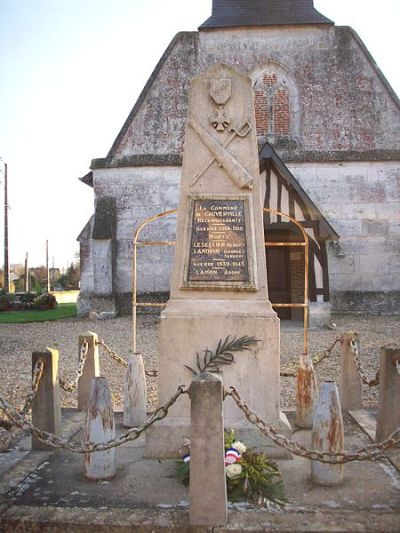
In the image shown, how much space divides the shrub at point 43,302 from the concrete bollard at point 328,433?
1954cm

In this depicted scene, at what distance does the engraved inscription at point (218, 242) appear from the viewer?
4262 mm

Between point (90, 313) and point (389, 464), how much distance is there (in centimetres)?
1179

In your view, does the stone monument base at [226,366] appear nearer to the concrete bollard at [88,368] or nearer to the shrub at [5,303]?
the concrete bollard at [88,368]

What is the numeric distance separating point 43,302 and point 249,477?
19.6 metres

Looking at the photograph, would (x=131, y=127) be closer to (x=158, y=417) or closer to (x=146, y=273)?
(x=146, y=273)

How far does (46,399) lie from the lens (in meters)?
4.21

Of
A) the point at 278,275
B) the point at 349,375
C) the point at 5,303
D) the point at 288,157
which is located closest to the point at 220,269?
the point at 349,375

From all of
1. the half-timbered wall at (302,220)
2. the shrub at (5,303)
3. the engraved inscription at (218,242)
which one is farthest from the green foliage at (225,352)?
the shrub at (5,303)

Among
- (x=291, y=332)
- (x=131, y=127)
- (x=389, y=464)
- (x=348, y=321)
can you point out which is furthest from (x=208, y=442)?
(x=131, y=127)

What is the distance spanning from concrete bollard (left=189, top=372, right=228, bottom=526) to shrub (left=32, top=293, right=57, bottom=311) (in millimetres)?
19855

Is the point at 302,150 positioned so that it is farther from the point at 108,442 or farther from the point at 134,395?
the point at 108,442

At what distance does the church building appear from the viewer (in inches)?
579

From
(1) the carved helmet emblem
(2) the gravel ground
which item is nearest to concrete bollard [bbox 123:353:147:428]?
(2) the gravel ground

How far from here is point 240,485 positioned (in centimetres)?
325
